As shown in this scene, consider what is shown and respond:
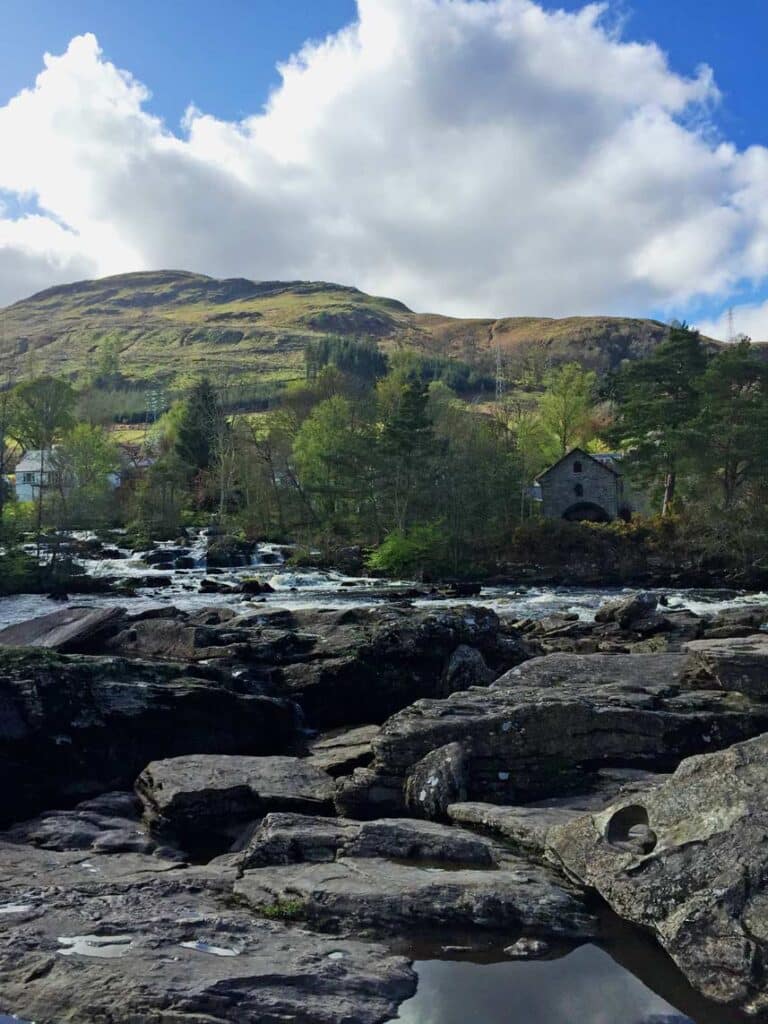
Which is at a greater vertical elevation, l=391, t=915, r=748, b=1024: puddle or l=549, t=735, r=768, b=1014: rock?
l=549, t=735, r=768, b=1014: rock

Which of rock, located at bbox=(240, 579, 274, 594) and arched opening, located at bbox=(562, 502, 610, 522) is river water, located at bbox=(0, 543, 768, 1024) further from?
arched opening, located at bbox=(562, 502, 610, 522)

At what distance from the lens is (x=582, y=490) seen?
70875mm

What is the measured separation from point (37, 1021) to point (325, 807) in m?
5.06

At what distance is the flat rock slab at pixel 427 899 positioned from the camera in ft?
24.9

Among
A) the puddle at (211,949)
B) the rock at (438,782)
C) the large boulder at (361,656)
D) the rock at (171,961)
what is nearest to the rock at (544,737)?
the rock at (438,782)

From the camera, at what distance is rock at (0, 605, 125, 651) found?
20594 millimetres

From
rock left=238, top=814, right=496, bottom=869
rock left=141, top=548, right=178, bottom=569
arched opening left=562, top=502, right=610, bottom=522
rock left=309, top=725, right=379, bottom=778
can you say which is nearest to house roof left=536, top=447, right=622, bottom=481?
arched opening left=562, top=502, right=610, bottom=522

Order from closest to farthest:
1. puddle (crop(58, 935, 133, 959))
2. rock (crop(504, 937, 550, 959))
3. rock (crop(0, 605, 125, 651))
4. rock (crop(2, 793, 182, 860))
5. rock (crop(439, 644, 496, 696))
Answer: puddle (crop(58, 935, 133, 959)) → rock (crop(504, 937, 550, 959)) → rock (crop(2, 793, 182, 860)) → rock (crop(439, 644, 496, 696)) → rock (crop(0, 605, 125, 651))

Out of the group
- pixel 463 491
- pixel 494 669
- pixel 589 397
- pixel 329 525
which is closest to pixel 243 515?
pixel 329 525

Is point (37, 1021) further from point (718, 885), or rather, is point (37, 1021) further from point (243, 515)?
point (243, 515)

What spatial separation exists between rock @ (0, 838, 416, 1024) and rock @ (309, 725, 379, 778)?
4.06 metres

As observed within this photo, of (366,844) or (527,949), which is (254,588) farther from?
(527,949)

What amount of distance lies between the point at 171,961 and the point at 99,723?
20.7 feet

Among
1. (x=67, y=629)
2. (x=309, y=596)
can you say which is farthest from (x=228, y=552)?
(x=67, y=629)
